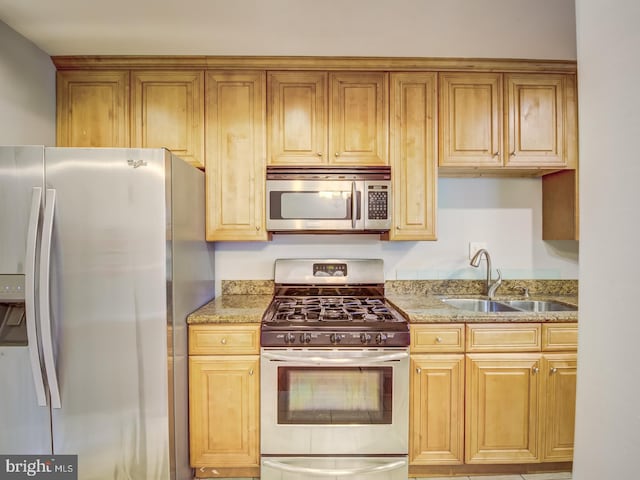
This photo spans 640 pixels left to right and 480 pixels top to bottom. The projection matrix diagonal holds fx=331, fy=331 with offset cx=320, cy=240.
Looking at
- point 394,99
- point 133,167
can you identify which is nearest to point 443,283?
point 394,99

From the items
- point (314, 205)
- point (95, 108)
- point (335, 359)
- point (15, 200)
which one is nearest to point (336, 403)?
point (335, 359)

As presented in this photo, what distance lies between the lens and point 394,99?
2084mm

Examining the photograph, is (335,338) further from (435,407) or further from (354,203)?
(354,203)

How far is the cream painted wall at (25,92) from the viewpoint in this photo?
66.9 inches

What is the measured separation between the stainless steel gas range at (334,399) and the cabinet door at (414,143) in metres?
0.80

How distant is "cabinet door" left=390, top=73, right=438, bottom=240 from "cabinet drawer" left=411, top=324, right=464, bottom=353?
1.92 feet

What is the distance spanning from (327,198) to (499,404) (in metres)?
1.50

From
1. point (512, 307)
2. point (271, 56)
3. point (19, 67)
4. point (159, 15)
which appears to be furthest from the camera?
point (512, 307)

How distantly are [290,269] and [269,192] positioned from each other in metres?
0.59

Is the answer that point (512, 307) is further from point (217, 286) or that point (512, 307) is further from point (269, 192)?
point (217, 286)

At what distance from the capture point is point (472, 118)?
6.88 feet

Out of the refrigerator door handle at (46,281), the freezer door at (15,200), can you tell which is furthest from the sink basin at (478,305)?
the freezer door at (15,200)

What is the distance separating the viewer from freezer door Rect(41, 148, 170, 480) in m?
1.47

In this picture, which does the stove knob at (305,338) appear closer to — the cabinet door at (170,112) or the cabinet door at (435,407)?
the cabinet door at (435,407)
